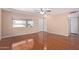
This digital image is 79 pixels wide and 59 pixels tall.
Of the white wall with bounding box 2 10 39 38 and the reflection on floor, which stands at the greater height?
the white wall with bounding box 2 10 39 38

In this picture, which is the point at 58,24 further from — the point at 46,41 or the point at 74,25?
the point at 46,41

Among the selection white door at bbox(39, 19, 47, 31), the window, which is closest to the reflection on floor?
white door at bbox(39, 19, 47, 31)

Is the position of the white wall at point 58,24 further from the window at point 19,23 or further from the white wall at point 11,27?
the window at point 19,23

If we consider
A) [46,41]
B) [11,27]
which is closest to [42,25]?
[46,41]

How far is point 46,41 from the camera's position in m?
2.30

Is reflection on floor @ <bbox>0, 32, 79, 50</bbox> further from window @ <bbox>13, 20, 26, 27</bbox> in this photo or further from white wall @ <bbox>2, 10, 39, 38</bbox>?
window @ <bbox>13, 20, 26, 27</bbox>

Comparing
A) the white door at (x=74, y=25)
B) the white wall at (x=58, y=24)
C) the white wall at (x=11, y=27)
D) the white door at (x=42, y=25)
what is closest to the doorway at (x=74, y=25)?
the white door at (x=74, y=25)

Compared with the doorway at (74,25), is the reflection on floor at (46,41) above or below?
below

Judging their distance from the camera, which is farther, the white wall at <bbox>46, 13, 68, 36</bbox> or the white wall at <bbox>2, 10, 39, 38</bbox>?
the white wall at <bbox>46, 13, 68, 36</bbox>

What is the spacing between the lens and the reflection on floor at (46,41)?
2.10m

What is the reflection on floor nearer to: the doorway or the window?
the doorway

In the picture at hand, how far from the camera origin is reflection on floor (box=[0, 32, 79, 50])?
2.10m
